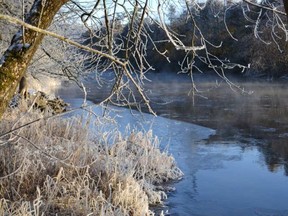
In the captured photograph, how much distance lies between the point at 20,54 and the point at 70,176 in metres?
3.51

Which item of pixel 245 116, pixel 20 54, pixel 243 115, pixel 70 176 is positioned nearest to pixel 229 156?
pixel 70 176

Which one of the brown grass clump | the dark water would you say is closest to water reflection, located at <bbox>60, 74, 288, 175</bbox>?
the dark water

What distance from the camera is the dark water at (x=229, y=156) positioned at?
22.3ft

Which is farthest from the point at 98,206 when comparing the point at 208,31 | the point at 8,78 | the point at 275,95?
the point at 208,31

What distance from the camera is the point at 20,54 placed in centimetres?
288

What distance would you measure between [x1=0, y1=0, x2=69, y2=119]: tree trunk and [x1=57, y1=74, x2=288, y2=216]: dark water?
279 centimetres

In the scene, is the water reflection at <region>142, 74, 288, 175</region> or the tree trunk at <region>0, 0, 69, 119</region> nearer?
the tree trunk at <region>0, 0, 69, 119</region>

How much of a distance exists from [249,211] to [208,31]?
33111mm

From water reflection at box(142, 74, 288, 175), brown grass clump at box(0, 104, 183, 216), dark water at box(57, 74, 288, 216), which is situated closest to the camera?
brown grass clump at box(0, 104, 183, 216)

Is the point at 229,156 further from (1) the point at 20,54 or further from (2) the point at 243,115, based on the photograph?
(1) the point at 20,54

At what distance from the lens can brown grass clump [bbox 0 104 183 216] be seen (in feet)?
17.6

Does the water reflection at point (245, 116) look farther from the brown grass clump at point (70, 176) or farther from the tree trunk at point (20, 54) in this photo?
the tree trunk at point (20, 54)

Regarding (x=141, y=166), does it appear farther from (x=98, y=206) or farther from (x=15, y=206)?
(x=15, y=206)

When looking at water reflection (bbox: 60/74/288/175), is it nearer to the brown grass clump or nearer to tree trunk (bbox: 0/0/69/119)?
the brown grass clump
